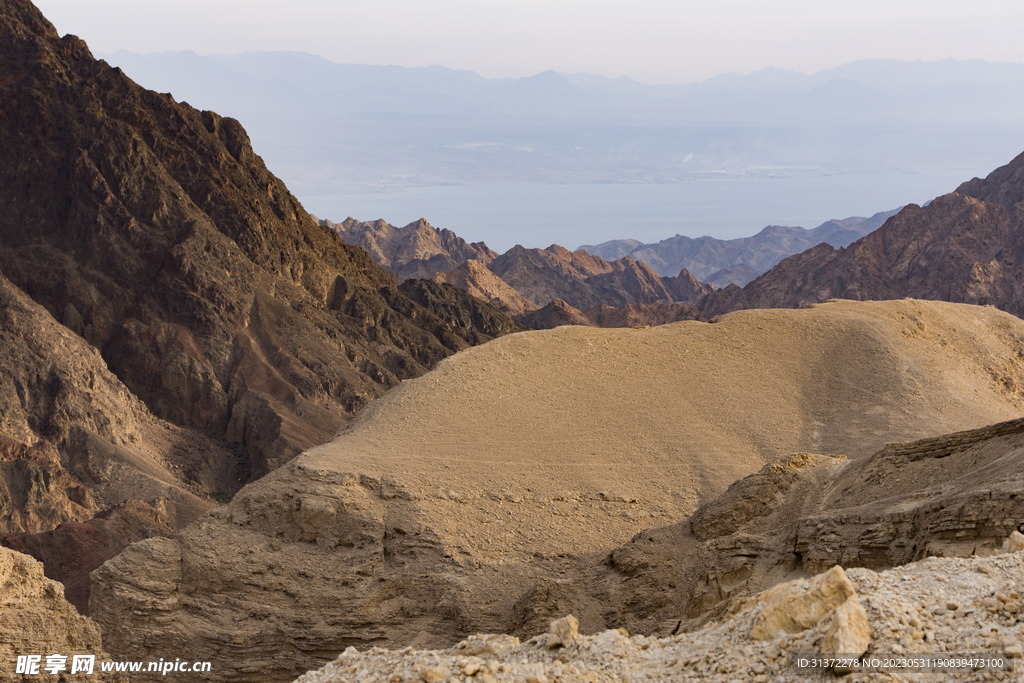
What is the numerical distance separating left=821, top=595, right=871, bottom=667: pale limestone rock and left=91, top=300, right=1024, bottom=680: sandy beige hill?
32.6ft

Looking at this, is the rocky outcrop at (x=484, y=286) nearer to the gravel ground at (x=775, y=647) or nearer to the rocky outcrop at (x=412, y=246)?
the rocky outcrop at (x=412, y=246)

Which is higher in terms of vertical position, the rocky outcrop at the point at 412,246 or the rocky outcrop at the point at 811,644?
the rocky outcrop at the point at 412,246

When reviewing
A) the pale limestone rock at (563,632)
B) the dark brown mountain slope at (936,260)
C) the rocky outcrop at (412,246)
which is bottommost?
the pale limestone rock at (563,632)

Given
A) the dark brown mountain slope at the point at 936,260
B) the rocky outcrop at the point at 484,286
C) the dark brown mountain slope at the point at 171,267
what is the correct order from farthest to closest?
the rocky outcrop at the point at 484,286, the dark brown mountain slope at the point at 936,260, the dark brown mountain slope at the point at 171,267

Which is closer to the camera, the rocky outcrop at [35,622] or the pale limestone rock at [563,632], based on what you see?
the pale limestone rock at [563,632]

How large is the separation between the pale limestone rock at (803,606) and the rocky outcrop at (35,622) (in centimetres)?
1286

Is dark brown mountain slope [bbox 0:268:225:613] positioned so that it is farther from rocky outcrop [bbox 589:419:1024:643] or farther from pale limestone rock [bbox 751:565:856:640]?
pale limestone rock [bbox 751:565:856:640]

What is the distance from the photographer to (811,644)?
1008 centimetres

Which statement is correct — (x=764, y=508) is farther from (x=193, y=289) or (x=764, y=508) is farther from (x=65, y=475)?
(x=193, y=289)

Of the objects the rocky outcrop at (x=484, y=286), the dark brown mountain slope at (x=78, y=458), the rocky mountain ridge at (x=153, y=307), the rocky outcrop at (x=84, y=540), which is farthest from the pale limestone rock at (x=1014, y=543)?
the rocky outcrop at (x=484, y=286)

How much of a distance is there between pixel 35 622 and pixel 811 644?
1414 centimetres

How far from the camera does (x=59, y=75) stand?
65.7 metres

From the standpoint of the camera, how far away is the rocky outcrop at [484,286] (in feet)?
367

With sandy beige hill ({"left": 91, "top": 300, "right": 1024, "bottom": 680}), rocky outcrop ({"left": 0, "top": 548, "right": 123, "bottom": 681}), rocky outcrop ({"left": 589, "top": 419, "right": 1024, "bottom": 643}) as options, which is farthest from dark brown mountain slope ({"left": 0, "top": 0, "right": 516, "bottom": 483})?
rocky outcrop ({"left": 589, "top": 419, "right": 1024, "bottom": 643})
